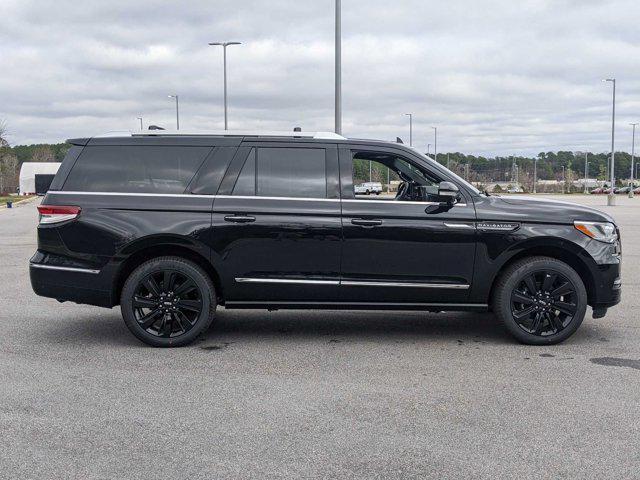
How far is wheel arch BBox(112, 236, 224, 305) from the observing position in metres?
6.12

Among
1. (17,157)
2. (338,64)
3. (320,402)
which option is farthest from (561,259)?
(17,157)

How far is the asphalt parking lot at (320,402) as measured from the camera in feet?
12.3

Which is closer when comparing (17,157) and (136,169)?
(136,169)

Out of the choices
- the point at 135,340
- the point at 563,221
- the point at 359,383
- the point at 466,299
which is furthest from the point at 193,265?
the point at 563,221

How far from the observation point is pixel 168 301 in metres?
6.14

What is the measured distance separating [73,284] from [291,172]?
2.16m

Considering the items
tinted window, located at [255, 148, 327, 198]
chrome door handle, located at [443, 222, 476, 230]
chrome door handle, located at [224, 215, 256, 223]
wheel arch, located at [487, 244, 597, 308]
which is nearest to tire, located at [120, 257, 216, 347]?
chrome door handle, located at [224, 215, 256, 223]

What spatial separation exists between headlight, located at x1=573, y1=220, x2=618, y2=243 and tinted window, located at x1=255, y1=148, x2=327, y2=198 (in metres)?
2.29

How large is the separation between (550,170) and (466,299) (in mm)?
140859

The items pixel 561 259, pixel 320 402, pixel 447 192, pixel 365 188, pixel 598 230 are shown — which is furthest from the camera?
pixel 365 188

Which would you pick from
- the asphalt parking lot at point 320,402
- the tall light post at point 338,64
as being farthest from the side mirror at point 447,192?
the tall light post at point 338,64

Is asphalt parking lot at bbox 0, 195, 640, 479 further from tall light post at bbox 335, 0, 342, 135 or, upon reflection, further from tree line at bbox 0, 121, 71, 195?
tree line at bbox 0, 121, 71, 195

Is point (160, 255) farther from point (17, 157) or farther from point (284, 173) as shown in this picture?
point (17, 157)

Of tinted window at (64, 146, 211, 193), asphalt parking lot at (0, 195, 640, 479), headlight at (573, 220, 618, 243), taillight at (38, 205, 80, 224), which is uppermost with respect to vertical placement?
tinted window at (64, 146, 211, 193)
